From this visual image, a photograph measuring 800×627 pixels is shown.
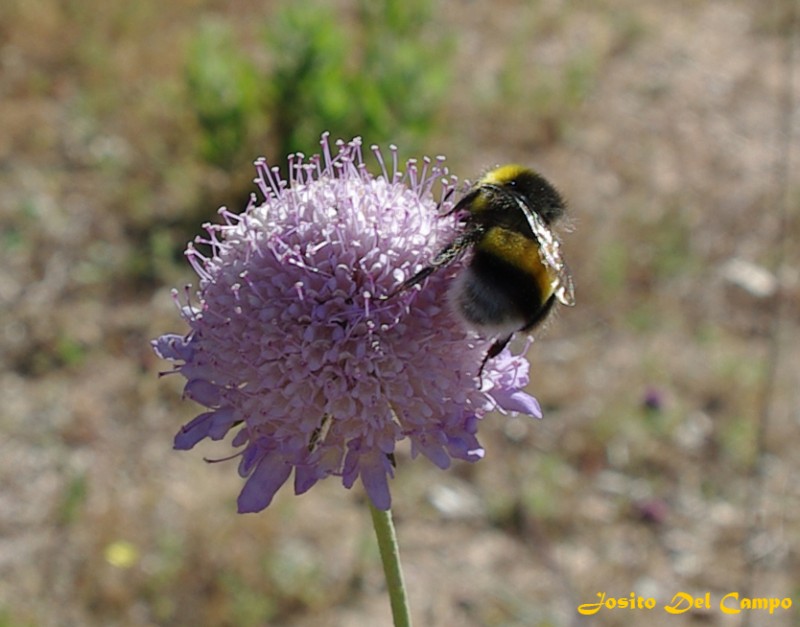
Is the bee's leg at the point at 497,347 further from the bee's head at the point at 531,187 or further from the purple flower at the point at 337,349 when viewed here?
the bee's head at the point at 531,187

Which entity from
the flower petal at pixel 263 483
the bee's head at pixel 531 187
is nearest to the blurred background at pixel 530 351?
the bee's head at pixel 531 187

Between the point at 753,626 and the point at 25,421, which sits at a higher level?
the point at 25,421

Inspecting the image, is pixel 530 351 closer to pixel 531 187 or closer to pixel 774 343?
pixel 774 343

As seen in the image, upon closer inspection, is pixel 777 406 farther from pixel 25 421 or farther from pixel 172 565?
pixel 25 421

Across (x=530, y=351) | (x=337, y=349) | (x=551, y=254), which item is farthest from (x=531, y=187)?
(x=530, y=351)

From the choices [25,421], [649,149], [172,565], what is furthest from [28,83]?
[649,149]
